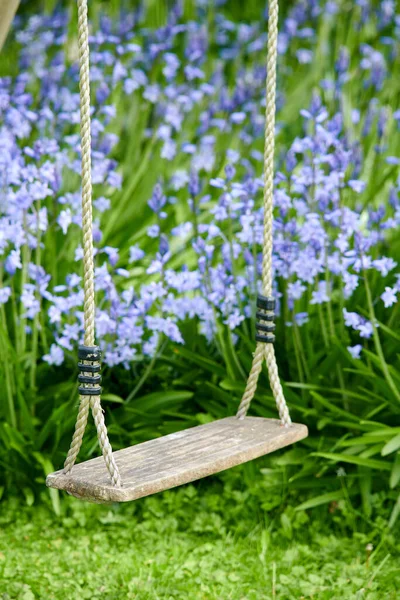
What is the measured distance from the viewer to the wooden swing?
1955 mm

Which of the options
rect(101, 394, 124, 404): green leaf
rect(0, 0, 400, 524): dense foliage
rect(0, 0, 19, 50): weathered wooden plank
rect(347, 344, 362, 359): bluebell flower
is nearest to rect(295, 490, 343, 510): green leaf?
rect(0, 0, 400, 524): dense foliage

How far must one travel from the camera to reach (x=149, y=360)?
3.31m

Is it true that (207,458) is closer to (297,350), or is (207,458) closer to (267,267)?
(267,267)

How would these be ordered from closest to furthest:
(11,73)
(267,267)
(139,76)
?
1. (267,267)
2. (139,76)
3. (11,73)

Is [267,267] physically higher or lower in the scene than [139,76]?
lower

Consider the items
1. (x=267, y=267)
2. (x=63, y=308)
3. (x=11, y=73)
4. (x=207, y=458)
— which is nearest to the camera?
(x=207, y=458)

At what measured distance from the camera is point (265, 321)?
2.50m

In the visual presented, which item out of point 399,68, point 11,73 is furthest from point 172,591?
point 399,68

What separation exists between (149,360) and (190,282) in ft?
1.25

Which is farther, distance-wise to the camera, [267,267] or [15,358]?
[15,358]

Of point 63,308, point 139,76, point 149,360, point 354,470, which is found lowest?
point 354,470

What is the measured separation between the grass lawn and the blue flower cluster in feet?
1.97

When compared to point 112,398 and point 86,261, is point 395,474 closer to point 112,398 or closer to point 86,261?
point 112,398

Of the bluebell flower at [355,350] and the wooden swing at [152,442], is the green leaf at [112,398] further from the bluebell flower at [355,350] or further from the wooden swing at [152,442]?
the bluebell flower at [355,350]
